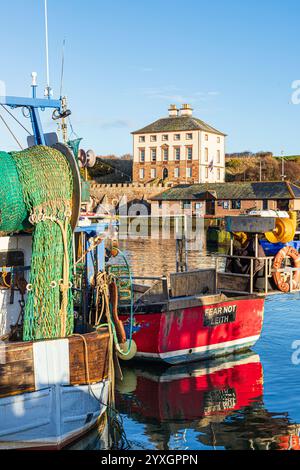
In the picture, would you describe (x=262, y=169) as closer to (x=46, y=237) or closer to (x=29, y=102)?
(x=29, y=102)

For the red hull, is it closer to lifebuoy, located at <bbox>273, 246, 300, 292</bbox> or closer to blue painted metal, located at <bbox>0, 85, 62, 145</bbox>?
lifebuoy, located at <bbox>273, 246, 300, 292</bbox>

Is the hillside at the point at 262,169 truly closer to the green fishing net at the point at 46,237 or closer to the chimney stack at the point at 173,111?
the chimney stack at the point at 173,111

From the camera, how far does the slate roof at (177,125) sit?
87000mm

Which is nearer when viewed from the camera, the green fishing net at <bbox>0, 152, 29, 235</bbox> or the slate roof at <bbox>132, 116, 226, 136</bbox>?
the green fishing net at <bbox>0, 152, 29, 235</bbox>

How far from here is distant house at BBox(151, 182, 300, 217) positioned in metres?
63.7

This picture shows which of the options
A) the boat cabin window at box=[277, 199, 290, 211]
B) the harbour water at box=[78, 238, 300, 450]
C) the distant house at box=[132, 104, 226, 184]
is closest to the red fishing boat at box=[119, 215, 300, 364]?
the harbour water at box=[78, 238, 300, 450]

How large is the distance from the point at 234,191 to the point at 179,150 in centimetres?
2111

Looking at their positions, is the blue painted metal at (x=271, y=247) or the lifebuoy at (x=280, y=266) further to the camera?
the blue painted metal at (x=271, y=247)

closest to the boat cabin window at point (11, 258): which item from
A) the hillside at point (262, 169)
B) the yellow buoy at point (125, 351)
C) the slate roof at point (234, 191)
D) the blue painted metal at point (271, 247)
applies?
the yellow buoy at point (125, 351)

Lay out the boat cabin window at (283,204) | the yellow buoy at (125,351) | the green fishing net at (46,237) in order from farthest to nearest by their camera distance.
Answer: the boat cabin window at (283,204) < the yellow buoy at (125,351) < the green fishing net at (46,237)

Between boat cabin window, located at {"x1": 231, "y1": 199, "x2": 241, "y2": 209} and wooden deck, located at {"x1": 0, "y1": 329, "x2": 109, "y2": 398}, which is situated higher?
boat cabin window, located at {"x1": 231, "y1": 199, "x2": 241, "y2": 209}

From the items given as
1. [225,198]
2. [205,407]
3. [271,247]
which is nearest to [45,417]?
[205,407]

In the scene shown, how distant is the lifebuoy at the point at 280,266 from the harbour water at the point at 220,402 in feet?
7.31
